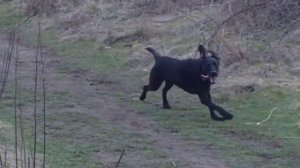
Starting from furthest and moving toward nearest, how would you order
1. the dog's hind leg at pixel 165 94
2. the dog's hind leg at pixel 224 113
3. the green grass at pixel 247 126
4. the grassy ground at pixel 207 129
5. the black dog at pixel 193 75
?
1. the dog's hind leg at pixel 165 94
2. the black dog at pixel 193 75
3. the dog's hind leg at pixel 224 113
4. the green grass at pixel 247 126
5. the grassy ground at pixel 207 129

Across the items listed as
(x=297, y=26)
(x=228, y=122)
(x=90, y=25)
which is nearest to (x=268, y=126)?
(x=228, y=122)

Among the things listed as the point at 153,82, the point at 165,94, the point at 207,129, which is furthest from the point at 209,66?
the point at 153,82

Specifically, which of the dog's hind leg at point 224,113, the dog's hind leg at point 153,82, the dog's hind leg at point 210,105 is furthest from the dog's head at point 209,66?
the dog's hind leg at point 153,82

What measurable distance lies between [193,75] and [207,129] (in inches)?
41.0

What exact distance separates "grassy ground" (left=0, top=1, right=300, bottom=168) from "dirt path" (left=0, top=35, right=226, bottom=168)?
0.47ft

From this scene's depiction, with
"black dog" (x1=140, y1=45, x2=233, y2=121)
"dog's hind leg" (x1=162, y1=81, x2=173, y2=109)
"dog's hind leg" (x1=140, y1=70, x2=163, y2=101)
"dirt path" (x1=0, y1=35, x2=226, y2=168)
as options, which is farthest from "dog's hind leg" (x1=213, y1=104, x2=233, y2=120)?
"dog's hind leg" (x1=140, y1=70, x2=163, y2=101)

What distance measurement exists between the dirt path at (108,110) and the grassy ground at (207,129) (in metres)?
0.14

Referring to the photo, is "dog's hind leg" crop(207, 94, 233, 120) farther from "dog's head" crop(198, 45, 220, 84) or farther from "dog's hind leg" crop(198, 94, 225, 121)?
"dog's head" crop(198, 45, 220, 84)

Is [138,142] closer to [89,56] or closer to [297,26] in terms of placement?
[297,26]

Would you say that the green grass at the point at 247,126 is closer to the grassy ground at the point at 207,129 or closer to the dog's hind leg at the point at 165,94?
the grassy ground at the point at 207,129

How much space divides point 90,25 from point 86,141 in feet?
32.1

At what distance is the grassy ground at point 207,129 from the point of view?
960 cm

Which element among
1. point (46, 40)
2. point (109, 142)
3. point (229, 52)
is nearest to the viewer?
point (109, 142)

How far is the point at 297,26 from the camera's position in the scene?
50.9 ft
